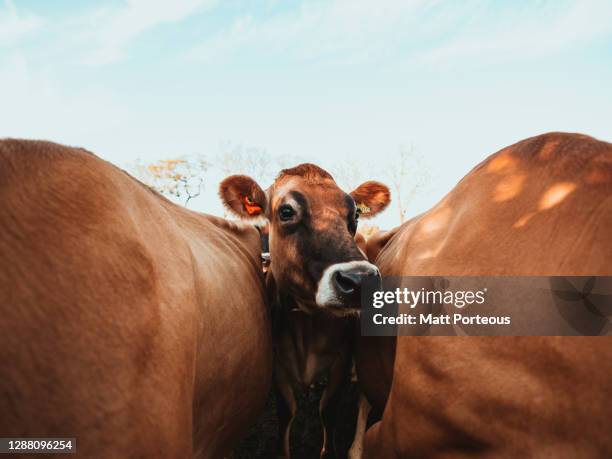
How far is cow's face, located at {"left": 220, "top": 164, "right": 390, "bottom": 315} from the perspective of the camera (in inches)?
147

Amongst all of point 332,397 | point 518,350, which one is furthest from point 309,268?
point 518,350

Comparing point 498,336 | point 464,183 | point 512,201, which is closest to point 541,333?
point 498,336

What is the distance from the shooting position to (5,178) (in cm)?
171

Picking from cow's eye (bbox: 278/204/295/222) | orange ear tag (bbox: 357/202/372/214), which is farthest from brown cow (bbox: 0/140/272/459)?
orange ear tag (bbox: 357/202/372/214)

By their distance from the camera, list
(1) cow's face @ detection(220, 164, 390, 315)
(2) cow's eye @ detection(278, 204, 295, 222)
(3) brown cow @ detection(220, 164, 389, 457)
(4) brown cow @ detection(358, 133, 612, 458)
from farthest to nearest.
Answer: (2) cow's eye @ detection(278, 204, 295, 222) → (3) brown cow @ detection(220, 164, 389, 457) → (1) cow's face @ detection(220, 164, 390, 315) → (4) brown cow @ detection(358, 133, 612, 458)

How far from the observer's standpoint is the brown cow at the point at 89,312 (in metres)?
1.56

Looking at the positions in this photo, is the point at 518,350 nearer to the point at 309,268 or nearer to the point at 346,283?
the point at 346,283

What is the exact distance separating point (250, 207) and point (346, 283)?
1.93 m

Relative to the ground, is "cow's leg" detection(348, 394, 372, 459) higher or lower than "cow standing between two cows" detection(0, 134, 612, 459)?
lower

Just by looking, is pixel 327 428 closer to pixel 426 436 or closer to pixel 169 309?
pixel 426 436

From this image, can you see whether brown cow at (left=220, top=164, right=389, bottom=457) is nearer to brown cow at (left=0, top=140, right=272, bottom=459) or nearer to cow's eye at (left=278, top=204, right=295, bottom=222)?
cow's eye at (left=278, top=204, right=295, bottom=222)

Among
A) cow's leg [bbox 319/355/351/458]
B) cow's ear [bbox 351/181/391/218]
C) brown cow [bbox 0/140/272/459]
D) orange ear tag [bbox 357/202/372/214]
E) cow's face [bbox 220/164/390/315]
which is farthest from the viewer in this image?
orange ear tag [bbox 357/202/372/214]

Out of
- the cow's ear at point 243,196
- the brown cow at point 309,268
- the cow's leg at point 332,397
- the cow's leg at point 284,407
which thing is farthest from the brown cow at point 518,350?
the cow's ear at point 243,196

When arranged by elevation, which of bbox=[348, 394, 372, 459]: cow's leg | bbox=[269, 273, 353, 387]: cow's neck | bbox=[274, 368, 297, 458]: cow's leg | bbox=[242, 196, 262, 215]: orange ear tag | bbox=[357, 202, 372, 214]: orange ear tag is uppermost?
bbox=[242, 196, 262, 215]: orange ear tag
